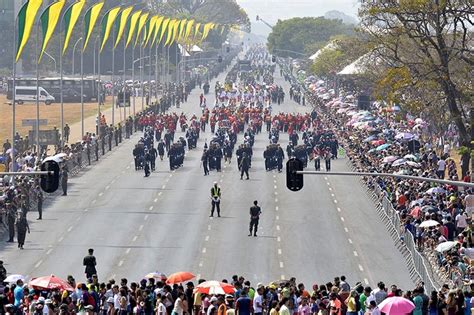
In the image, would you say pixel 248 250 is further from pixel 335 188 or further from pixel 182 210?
pixel 335 188

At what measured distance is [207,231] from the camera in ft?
170

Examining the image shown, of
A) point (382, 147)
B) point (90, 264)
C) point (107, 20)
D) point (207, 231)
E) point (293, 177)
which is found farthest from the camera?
point (107, 20)

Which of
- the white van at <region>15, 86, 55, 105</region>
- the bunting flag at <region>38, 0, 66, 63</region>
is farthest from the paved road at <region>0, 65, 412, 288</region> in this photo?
the white van at <region>15, 86, 55, 105</region>

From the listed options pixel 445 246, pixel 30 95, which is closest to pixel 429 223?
pixel 445 246

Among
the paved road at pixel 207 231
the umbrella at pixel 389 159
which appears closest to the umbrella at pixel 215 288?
the paved road at pixel 207 231

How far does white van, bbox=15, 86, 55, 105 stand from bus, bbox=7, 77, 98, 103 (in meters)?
1.65

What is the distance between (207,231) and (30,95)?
81.8 m

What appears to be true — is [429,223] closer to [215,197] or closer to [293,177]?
[293,177]

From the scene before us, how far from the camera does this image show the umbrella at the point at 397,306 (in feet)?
100

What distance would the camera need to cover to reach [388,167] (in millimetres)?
63781

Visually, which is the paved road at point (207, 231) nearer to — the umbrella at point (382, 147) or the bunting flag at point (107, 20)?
the umbrella at point (382, 147)

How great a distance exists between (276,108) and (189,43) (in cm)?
7154

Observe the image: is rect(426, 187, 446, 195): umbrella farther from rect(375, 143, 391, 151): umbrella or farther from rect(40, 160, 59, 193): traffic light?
rect(40, 160, 59, 193): traffic light

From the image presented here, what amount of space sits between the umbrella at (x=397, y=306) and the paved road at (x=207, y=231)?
10.7m
